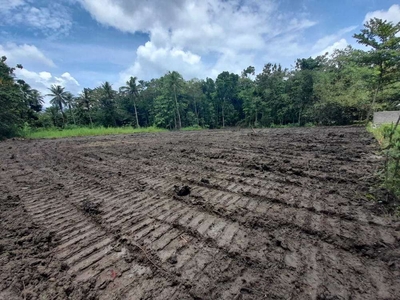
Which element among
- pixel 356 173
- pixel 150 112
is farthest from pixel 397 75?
pixel 150 112

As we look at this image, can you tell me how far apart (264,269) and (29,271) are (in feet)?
5.83

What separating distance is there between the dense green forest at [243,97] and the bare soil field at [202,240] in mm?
14308

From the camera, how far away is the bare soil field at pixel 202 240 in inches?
51.8

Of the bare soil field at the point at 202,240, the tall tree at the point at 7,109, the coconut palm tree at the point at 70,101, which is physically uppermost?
the coconut palm tree at the point at 70,101

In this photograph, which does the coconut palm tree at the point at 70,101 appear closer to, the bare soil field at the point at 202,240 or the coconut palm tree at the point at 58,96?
the coconut palm tree at the point at 58,96

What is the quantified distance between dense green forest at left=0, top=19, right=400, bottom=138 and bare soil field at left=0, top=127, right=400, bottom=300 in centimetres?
1431

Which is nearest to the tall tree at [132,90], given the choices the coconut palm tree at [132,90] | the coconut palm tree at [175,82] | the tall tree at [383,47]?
the coconut palm tree at [132,90]

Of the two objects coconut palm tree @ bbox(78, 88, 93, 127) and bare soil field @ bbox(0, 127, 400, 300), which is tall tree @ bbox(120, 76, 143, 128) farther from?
bare soil field @ bbox(0, 127, 400, 300)

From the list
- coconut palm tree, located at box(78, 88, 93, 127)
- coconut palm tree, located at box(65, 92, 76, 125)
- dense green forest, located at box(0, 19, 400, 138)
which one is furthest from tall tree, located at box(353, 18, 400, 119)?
coconut palm tree, located at box(65, 92, 76, 125)

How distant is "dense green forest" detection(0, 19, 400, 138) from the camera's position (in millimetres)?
14023

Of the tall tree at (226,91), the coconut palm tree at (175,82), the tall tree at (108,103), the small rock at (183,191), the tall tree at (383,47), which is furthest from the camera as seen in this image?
the tall tree at (226,91)

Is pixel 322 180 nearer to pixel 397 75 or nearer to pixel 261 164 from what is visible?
pixel 261 164

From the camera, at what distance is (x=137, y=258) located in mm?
1595

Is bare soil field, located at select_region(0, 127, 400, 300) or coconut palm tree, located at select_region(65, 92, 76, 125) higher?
coconut palm tree, located at select_region(65, 92, 76, 125)
